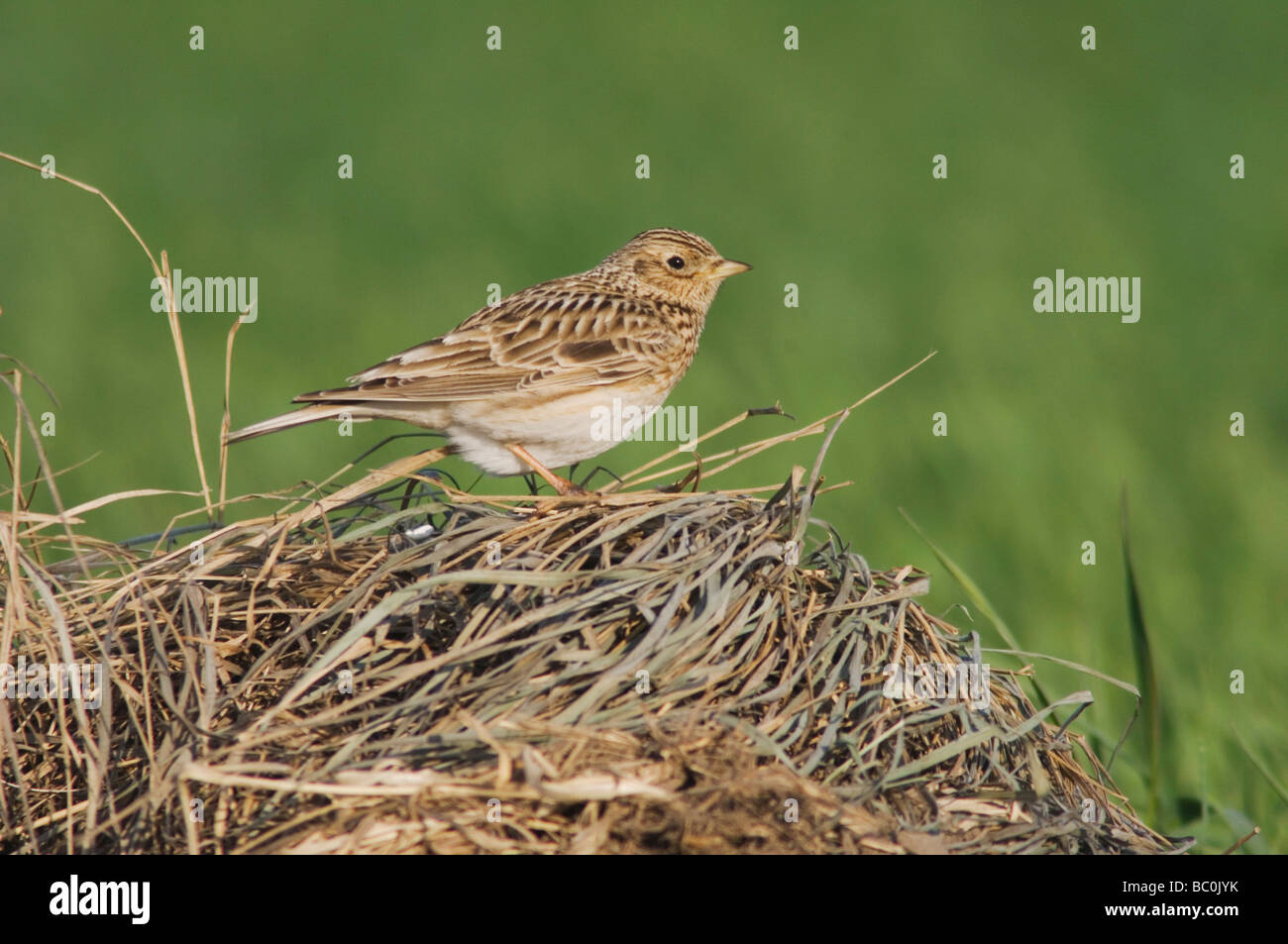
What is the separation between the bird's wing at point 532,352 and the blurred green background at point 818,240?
9.49ft

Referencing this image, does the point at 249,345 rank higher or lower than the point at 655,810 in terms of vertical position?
higher

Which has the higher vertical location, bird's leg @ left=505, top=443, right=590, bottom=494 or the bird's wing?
the bird's wing

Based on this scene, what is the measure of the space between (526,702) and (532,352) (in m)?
3.15

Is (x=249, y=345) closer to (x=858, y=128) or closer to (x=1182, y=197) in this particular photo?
(x=858, y=128)

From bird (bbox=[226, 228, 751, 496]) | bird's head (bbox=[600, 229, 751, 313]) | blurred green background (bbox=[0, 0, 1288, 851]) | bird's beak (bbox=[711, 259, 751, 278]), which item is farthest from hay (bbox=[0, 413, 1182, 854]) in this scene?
bird's beak (bbox=[711, 259, 751, 278])

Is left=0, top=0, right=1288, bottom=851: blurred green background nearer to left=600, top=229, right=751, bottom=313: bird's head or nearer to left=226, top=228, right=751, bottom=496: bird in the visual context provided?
left=600, top=229, right=751, bottom=313: bird's head

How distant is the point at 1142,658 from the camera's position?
5305 millimetres

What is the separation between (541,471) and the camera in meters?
6.50

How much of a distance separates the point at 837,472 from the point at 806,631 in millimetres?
6664

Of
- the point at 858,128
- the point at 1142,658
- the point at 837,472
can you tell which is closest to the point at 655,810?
the point at 1142,658

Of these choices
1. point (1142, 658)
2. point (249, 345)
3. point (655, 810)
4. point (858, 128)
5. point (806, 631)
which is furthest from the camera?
point (858, 128)

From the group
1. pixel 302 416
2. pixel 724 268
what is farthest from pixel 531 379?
pixel 724 268

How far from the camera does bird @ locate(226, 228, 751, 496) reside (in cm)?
659

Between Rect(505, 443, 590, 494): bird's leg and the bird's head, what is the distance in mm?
1527
